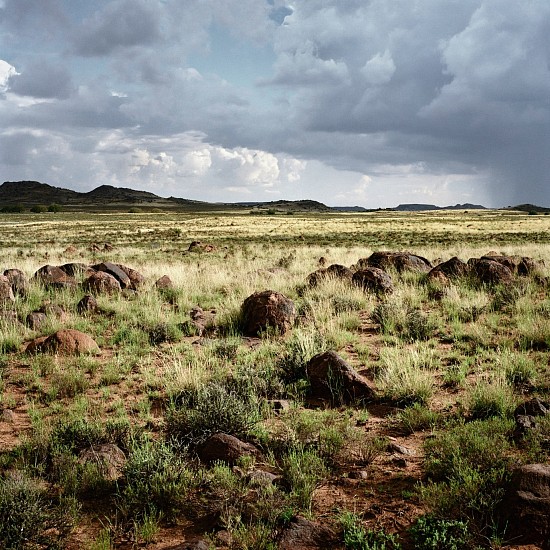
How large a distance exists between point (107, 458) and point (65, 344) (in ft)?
12.5

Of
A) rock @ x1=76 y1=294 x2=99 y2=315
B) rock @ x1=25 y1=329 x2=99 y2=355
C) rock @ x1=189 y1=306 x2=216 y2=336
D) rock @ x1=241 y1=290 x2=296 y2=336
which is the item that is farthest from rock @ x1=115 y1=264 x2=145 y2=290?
rock @ x1=25 y1=329 x2=99 y2=355

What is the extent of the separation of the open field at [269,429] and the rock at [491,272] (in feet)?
9.77

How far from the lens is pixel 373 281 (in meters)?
12.7

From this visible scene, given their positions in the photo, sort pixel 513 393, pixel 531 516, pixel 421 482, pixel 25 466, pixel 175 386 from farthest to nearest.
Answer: pixel 175 386 < pixel 513 393 < pixel 25 466 < pixel 421 482 < pixel 531 516

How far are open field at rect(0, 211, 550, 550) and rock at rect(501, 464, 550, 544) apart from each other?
0.07 m

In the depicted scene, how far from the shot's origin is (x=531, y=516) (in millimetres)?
3357

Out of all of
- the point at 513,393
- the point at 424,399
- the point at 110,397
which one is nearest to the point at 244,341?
the point at 110,397

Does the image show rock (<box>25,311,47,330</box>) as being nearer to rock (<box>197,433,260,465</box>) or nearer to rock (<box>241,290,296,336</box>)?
rock (<box>241,290,296,336</box>)

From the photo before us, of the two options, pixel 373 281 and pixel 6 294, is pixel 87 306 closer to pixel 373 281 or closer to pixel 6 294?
pixel 6 294

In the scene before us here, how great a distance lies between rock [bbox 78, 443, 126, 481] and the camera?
14.5 ft

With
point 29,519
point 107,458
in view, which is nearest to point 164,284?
point 107,458

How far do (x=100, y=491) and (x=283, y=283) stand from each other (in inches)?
392

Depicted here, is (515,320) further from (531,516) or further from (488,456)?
(531,516)

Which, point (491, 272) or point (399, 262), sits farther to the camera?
point (399, 262)
